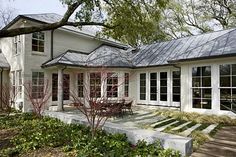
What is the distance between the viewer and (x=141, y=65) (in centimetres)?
1580

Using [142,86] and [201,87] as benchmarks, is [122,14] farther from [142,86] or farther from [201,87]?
[201,87]

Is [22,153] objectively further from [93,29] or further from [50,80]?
[93,29]

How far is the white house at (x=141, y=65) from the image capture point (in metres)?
11.6

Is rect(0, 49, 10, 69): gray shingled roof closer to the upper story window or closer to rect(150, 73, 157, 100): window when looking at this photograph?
the upper story window

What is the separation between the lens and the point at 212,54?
1145 cm

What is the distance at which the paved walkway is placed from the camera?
5.94 m

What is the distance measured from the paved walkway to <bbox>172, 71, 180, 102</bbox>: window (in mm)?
6069

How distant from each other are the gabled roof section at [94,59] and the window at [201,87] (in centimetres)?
501

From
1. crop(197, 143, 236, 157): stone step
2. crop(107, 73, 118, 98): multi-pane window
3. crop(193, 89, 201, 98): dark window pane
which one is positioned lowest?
crop(197, 143, 236, 157): stone step

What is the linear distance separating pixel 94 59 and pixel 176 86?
20.7 feet

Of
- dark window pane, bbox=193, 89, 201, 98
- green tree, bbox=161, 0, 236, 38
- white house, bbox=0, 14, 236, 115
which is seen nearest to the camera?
white house, bbox=0, 14, 236, 115

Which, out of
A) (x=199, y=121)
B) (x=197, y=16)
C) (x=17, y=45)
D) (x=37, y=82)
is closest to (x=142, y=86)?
(x=199, y=121)

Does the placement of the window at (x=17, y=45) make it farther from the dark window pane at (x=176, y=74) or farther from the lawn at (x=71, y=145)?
the dark window pane at (x=176, y=74)

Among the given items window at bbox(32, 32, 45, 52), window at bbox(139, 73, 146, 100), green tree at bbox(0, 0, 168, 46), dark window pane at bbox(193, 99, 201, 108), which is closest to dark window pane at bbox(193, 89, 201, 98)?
dark window pane at bbox(193, 99, 201, 108)
